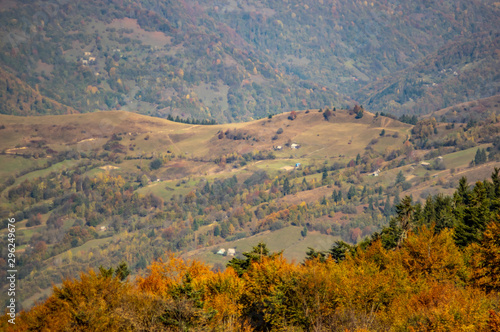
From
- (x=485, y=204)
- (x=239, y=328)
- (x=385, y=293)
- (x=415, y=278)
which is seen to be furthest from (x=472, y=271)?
(x=485, y=204)

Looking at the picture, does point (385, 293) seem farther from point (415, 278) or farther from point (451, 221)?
point (451, 221)

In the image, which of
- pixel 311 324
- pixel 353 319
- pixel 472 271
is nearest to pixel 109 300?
pixel 311 324

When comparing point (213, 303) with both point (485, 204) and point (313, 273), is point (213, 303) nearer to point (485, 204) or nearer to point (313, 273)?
point (313, 273)

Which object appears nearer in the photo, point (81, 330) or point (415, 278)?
point (81, 330)

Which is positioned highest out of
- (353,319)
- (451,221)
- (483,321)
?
(483,321)

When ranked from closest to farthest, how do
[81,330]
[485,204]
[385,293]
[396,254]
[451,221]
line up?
1. [81,330]
2. [385,293]
3. [396,254]
4. [485,204]
5. [451,221]

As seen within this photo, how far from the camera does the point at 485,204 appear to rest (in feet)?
445

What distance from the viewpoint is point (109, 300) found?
278 ft

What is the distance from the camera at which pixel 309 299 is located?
81938 mm

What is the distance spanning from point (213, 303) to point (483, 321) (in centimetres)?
3974

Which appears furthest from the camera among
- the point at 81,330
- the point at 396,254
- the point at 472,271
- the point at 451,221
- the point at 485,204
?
the point at 451,221

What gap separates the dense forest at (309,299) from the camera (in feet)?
241

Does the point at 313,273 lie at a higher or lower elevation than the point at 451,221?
higher

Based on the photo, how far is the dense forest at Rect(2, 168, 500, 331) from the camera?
73.6 metres
